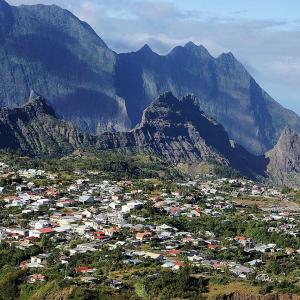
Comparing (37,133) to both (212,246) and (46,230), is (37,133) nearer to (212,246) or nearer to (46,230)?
(46,230)

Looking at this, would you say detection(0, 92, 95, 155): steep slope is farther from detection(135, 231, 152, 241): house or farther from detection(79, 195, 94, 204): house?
detection(135, 231, 152, 241): house

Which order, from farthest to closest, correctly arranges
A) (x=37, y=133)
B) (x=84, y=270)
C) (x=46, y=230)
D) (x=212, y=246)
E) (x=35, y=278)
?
1. (x=37, y=133)
2. (x=46, y=230)
3. (x=212, y=246)
4. (x=84, y=270)
5. (x=35, y=278)

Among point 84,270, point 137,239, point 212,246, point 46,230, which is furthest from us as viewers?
point 46,230

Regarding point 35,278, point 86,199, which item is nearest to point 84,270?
point 35,278

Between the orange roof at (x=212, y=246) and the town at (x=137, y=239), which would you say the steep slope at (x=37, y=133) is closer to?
the town at (x=137, y=239)

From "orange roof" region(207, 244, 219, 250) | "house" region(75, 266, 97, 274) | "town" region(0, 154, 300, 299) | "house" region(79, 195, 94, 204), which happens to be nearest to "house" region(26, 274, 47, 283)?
"town" region(0, 154, 300, 299)

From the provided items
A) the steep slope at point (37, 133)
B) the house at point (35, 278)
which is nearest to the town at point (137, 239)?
the house at point (35, 278)
